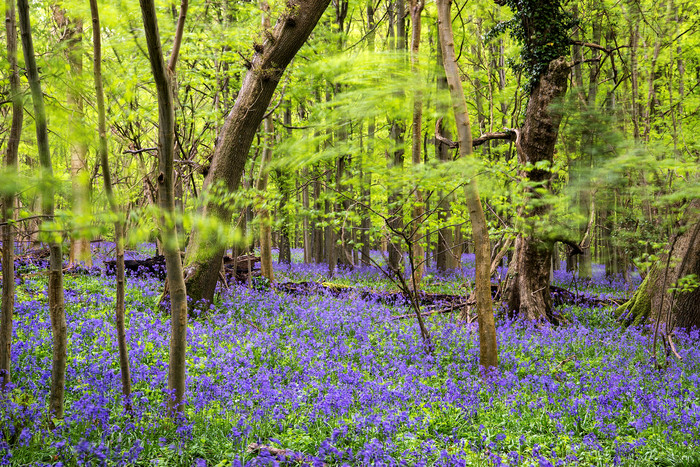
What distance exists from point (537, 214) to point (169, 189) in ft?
25.5

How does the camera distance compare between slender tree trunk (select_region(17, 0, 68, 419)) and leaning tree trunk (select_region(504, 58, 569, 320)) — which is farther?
leaning tree trunk (select_region(504, 58, 569, 320))

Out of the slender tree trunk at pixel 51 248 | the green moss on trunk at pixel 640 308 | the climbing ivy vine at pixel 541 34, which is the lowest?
the green moss on trunk at pixel 640 308

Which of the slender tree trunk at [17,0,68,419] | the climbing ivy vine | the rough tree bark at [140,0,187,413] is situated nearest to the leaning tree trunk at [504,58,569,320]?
the climbing ivy vine

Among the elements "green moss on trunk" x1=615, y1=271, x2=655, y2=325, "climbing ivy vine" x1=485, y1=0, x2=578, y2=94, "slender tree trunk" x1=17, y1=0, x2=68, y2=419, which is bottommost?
"green moss on trunk" x1=615, y1=271, x2=655, y2=325

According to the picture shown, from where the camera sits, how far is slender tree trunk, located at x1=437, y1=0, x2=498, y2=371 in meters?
5.37

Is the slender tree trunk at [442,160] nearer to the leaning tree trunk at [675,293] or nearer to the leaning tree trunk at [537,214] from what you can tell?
the leaning tree trunk at [537,214]

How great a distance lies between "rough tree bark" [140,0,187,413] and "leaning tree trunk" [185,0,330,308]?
3.76 metres

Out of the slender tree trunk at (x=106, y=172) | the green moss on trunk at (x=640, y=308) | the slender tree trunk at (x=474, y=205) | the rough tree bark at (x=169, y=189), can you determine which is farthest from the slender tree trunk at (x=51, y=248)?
the green moss on trunk at (x=640, y=308)

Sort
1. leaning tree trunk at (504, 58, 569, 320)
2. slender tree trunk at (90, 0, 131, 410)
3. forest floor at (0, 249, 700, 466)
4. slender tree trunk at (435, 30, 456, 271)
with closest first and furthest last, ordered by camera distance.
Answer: slender tree trunk at (90, 0, 131, 410)
forest floor at (0, 249, 700, 466)
slender tree trunk at (435, 30, 456, 271)
leaning tree trunk at (504, 58, 569, 320)

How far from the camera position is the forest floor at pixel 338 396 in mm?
3316

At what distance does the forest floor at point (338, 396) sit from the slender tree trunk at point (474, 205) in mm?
526

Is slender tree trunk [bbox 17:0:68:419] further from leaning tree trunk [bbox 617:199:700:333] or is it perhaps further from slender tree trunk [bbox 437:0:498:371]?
leaning tree trunk [bbox 617:199:700:333]

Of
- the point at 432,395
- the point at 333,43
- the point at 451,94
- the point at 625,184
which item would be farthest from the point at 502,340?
the point at 333,43

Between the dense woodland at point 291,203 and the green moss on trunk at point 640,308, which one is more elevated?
the dense woodland at point 291,203
